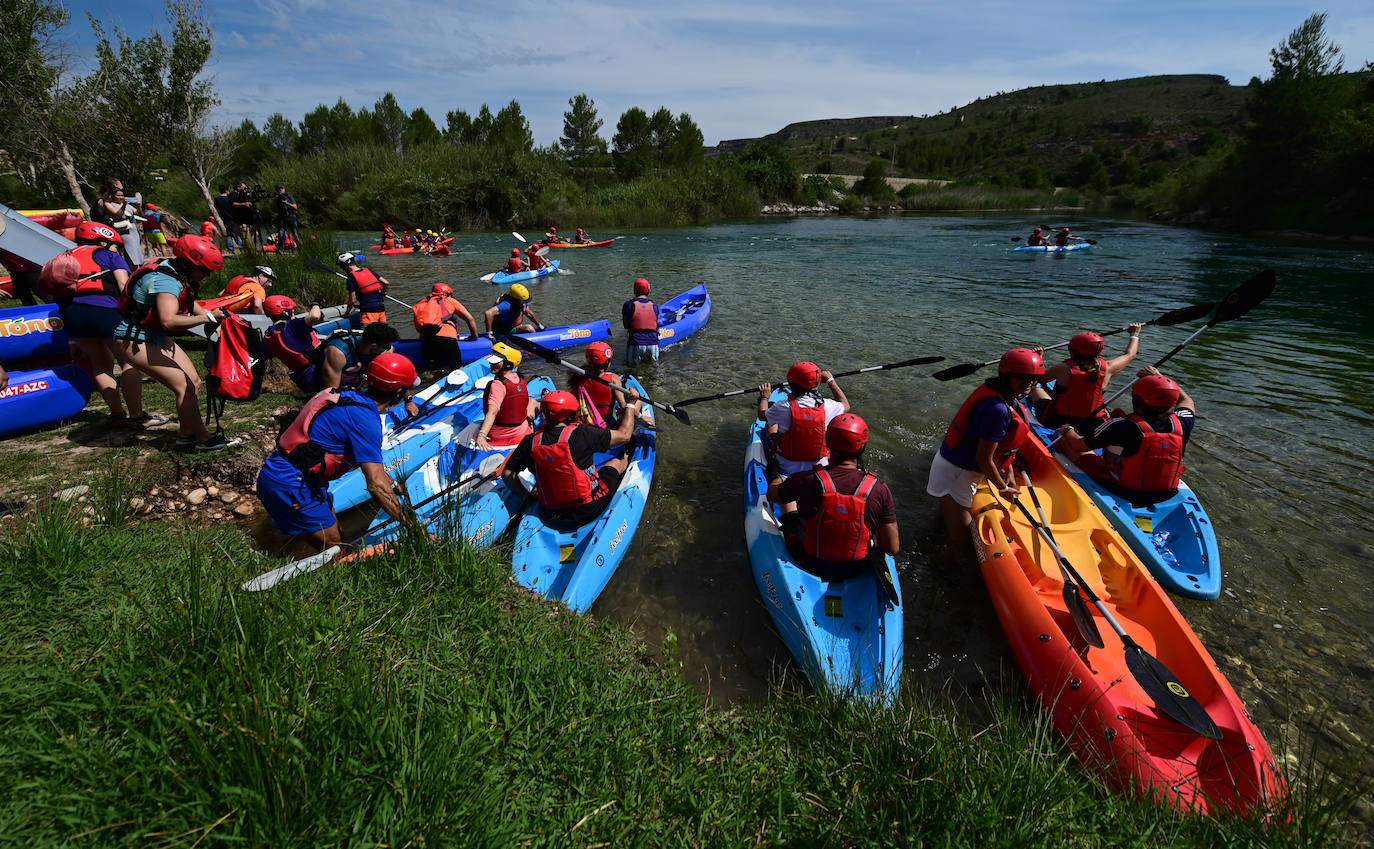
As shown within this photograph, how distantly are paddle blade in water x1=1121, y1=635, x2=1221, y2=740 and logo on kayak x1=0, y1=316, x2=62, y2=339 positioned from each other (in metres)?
10.9

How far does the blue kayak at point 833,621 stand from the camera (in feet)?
12.2

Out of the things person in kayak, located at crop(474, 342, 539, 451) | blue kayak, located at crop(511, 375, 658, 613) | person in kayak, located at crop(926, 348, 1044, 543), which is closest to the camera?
blue kayak, located at crop(511, 375, 658, 613)

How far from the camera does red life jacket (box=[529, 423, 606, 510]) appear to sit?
4781 mm

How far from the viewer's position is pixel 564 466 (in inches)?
190

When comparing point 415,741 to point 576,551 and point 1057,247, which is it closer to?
point 576,551

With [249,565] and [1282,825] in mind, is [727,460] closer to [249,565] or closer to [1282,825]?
[249,565]

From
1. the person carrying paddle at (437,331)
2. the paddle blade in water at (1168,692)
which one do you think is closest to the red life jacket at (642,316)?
the person carrying paddle at (437,331)

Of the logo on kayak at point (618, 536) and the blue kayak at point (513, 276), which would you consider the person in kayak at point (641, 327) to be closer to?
the logo on kayak at point (618, 536)

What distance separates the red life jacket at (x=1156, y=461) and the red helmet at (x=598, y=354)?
5472mm

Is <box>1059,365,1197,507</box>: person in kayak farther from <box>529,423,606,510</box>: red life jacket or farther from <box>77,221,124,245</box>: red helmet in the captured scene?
<box>77,221,124,245</box>: red helmet

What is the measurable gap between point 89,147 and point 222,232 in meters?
3.94

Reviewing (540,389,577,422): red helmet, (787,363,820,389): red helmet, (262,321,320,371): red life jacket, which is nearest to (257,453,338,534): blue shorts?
(540,389,577,422): red helmet

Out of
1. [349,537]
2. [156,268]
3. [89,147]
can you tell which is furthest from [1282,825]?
[89,147]

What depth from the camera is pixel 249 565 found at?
3455 mm
